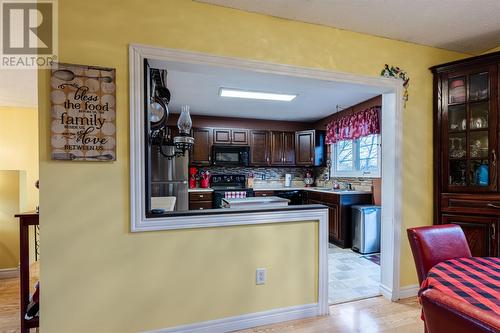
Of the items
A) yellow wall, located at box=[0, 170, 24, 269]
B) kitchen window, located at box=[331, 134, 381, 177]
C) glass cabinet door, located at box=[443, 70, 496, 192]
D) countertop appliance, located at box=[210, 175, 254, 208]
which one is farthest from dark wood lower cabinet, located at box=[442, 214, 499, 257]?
yellow wall, located at box=[0, 170, 24, 269]

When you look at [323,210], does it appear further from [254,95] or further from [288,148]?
[288,148]

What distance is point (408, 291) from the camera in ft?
7.93

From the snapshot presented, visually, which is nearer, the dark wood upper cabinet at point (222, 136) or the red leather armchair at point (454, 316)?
the red leather armchair at point (454, 316)

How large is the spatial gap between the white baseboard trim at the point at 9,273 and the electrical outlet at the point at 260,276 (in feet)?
10.3

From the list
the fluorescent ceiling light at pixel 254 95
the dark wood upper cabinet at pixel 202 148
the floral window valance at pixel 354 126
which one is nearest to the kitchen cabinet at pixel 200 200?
the dark wood upper cabinet at pixel 202 148

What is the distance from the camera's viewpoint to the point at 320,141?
5250 millimetres

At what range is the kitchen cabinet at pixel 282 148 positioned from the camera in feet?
17.7

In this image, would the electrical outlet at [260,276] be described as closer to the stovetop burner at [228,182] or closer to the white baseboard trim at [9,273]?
the white baseboard trim at [9,273]

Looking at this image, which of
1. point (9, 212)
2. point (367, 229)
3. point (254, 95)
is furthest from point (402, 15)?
point (9, 212)

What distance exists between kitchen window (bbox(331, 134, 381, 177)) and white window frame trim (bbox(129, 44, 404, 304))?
169 cm

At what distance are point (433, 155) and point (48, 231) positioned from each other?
3222 mm

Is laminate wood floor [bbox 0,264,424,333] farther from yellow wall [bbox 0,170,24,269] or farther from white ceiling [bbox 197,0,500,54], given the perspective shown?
white ceiling [bbox 197,0,500,54]

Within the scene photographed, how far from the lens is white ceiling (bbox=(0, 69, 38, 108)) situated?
2.57 metres

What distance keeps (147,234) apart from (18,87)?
8.90 feet
